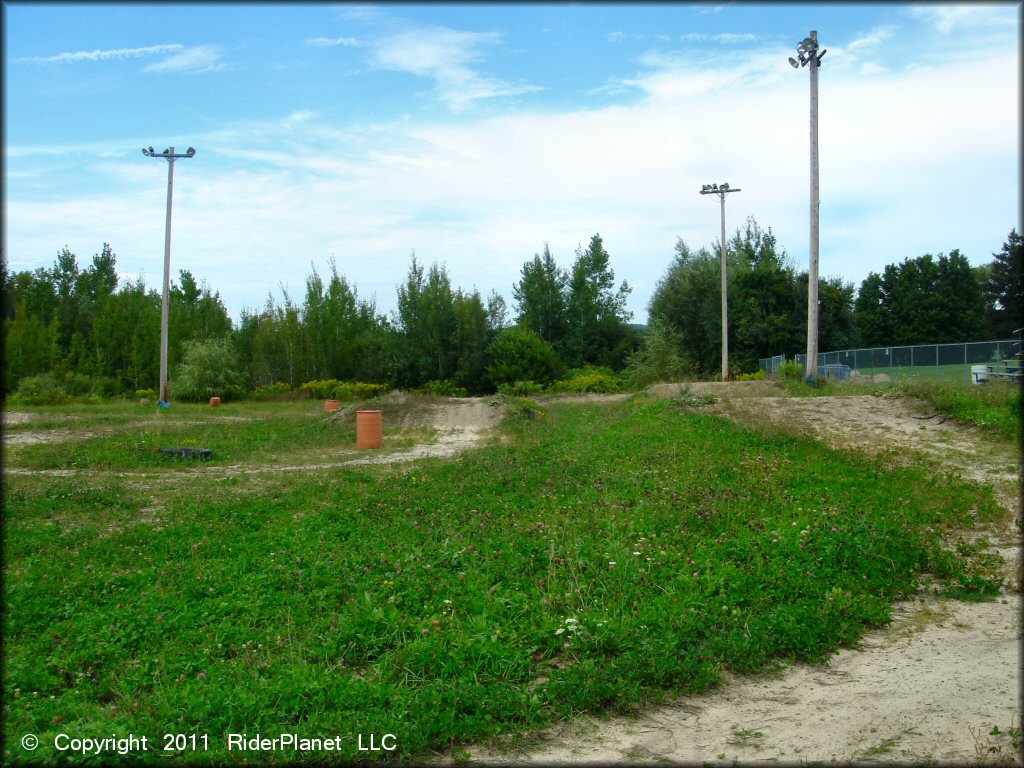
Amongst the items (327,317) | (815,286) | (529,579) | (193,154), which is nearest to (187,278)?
(327,317)

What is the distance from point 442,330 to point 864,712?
3462cm

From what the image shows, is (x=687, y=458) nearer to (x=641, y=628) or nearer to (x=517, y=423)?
(x=641, y=628)

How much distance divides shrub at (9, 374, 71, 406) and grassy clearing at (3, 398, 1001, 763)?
2088 centimetres

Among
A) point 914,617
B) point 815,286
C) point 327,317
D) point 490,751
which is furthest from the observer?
point 327,317

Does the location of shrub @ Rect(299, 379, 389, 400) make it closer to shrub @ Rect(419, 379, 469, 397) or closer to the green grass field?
shrub @ Rect(419, 379, 469, 397)

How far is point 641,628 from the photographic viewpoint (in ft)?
16.1

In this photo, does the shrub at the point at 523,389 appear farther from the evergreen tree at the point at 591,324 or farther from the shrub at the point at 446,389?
the evergreen tree at the point at 591,324

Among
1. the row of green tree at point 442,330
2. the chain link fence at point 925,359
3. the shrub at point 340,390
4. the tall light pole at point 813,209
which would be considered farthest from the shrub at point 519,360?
the tall light pole at point 813,209

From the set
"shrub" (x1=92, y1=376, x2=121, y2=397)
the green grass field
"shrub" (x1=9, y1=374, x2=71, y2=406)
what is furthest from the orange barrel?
"shrub" (x1=92, y1=376, x2=121, y2=397)

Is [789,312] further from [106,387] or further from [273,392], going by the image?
[106,387]

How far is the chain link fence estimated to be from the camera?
78.2 ft

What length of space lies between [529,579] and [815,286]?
58.9 ft

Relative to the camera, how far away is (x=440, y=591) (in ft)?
18.3

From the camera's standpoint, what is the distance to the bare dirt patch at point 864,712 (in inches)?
142
